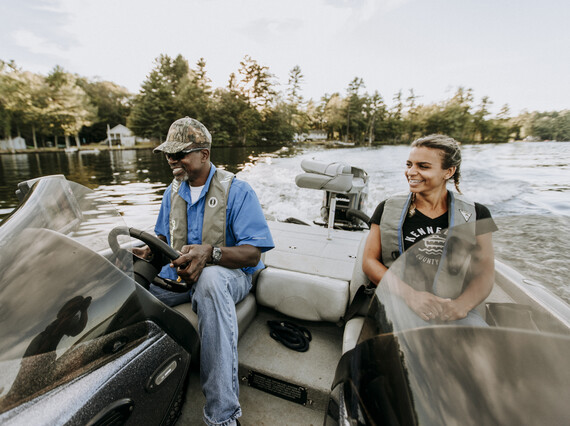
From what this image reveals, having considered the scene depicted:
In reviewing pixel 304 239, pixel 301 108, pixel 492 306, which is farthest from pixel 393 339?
pixel 301 108

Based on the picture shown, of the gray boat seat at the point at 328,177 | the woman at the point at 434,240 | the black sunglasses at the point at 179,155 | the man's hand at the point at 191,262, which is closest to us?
the woman at the point at 434,240

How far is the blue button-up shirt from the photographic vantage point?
174cm

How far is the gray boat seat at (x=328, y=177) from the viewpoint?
296 centimetres

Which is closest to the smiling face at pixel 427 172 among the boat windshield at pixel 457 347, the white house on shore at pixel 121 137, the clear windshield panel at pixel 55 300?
the boat windshield at pixel 457 347

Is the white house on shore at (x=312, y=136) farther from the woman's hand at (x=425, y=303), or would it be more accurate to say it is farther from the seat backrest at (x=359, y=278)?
the woman's hand at (x=425, y=303)

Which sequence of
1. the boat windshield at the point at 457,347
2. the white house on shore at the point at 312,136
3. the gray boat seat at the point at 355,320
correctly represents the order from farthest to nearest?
the white house on shore at the point at 312,136 → the gray boat seat at the point at 355,320 → the boat windshield at the point at 457,347

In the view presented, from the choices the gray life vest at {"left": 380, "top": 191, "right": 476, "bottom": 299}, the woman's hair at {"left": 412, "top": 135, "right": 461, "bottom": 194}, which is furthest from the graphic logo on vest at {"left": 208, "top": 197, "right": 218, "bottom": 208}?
the woman's hair at {"left": 412, "top": 135, "right": 461, "bottom": 194}

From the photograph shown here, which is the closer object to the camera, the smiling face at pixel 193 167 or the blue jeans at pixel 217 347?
the blue jeans at pixel 217 347

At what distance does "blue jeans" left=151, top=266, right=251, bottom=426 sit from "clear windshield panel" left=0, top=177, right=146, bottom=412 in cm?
39

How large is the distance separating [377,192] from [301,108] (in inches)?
2026

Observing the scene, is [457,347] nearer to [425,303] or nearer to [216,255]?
[425,303]

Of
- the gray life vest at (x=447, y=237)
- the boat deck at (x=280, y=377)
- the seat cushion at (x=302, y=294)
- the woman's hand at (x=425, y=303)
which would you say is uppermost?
the gray life vest at (x=447, y=237)

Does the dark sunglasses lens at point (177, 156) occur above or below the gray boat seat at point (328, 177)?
above

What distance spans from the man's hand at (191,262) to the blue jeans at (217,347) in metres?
0.06
